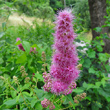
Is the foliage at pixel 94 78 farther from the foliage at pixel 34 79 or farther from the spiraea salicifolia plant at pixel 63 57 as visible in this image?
the spiraea salicifolia plant at pixel 63 57

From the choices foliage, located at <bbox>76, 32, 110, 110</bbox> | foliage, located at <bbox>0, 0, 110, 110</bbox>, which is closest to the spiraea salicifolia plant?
foliage, located at <bbox>0, 0, 110, 110</bbox>

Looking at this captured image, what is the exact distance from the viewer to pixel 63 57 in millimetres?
614

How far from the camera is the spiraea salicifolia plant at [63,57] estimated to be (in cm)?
60

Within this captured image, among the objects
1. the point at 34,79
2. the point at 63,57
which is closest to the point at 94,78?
the point at 34,79

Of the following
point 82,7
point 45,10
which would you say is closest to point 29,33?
point 45,10

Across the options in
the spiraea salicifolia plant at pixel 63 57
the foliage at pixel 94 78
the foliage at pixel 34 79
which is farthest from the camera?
the foliage at pixel 94 78

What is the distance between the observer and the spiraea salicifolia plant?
1.98 ft

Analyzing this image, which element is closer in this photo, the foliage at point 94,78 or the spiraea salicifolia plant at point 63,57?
the spiraea salicifolia plant at point 63,57

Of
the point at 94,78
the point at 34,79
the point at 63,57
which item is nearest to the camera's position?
the point at 63,57

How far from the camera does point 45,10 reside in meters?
6.49

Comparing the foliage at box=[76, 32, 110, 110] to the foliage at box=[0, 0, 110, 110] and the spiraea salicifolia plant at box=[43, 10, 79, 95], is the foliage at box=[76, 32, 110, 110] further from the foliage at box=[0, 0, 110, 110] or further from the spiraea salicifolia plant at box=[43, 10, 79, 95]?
the spiraea salicifolia plant at box=[43, 10, 79, 95]

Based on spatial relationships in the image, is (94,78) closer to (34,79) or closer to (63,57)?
(34,79)

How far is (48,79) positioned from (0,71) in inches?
25.0

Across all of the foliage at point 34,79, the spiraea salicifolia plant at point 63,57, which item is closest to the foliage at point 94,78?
the foliage at point 34,79
